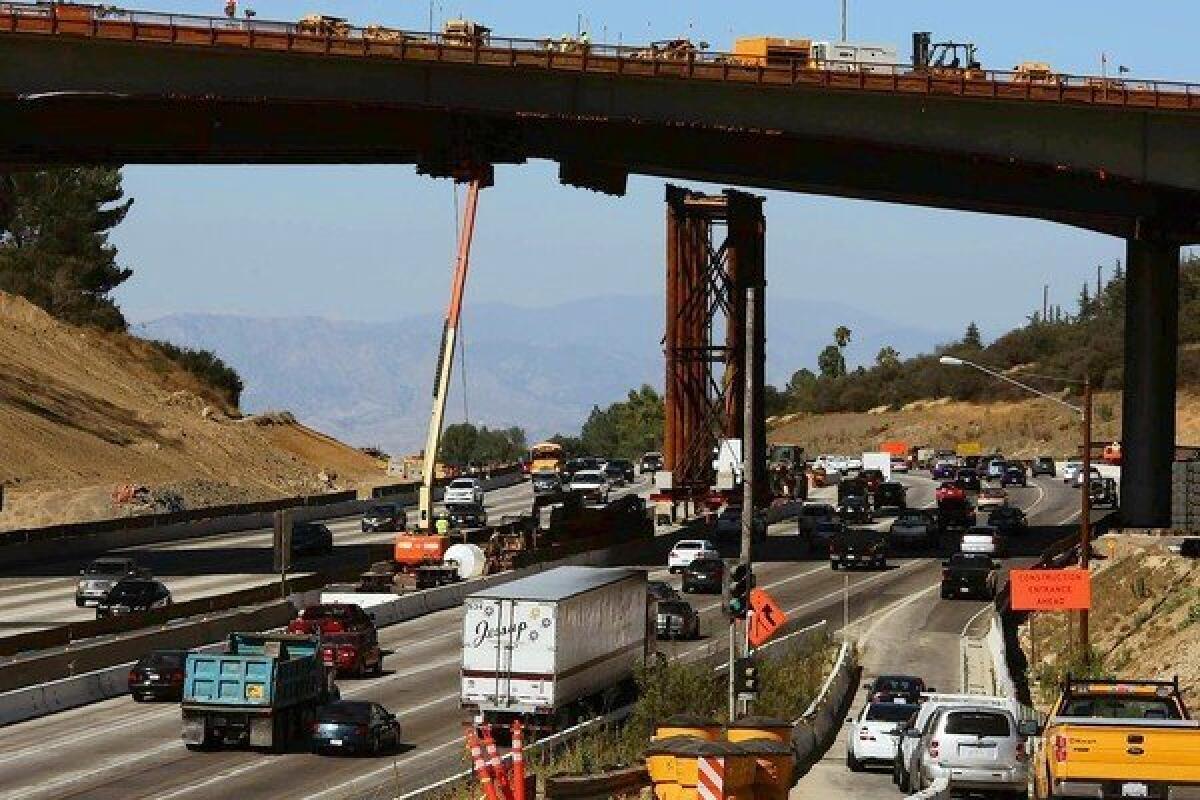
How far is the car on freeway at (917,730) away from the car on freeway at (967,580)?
44108 mm

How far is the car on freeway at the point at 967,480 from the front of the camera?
139625 millimetres

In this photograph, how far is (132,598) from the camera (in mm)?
73438

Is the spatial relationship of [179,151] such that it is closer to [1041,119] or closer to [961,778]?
[1041,119]

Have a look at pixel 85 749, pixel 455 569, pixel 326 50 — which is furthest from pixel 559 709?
pixel 326 50

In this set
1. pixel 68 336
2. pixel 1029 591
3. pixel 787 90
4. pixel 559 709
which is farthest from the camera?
pixel 68 336

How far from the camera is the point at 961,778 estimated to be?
113 ft

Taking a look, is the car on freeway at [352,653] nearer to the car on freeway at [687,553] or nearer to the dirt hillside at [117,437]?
the car on freeway at [687,553]

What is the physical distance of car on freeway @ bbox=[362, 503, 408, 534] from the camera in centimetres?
12150

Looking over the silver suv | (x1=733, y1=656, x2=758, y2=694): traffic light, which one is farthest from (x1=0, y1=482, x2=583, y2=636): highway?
the silver suv

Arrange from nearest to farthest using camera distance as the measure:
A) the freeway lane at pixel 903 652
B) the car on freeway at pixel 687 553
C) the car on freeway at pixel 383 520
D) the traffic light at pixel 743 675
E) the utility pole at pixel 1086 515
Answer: the freeway lane at pixel 903 652
the traffic light at pixel 743 675
the utility pole at pixel 1086 515
the car on freeway at pixel 687 553
the car on freeway at pixel 383 520

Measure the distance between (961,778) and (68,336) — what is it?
149m

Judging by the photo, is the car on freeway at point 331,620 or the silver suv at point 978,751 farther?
the car on freeway at point 331,620

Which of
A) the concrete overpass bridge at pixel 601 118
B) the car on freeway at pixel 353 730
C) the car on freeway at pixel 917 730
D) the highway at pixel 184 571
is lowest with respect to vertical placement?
the highway at pixel 184 571

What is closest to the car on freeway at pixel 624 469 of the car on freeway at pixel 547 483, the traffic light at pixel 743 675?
the car on freeway at pixel 547 483
